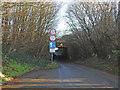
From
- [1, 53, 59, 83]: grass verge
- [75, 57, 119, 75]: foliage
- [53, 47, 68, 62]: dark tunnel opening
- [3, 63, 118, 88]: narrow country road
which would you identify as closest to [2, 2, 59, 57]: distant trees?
[1, 53, 59, 83]: grass verge

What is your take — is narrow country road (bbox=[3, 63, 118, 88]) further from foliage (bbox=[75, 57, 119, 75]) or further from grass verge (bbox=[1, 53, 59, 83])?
foliage (bbox=[75, 57, 119, 75])

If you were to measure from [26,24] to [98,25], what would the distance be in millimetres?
8765

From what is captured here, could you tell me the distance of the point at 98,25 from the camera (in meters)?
16.5

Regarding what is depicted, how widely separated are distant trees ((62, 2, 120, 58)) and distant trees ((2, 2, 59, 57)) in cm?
491

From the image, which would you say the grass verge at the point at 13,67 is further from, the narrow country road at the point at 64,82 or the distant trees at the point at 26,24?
the distant trees at the point at 26,24

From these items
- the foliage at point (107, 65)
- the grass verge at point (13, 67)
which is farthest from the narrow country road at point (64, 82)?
the foliage at point (107, 65)

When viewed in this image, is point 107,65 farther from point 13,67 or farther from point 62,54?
point 62,54

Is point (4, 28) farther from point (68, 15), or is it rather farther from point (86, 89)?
point (68, 15)

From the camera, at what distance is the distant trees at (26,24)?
8.37 m

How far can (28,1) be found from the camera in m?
10.0

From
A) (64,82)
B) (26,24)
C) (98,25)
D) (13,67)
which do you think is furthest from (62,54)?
(64,82)

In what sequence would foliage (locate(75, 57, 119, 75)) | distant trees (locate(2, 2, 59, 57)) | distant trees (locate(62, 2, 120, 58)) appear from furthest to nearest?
distant trees (locate(62, 2, 120, 58)) < foliage (locate(75, 57, 119, 75)) < distant trees (locate(2, 2, 59, 57))

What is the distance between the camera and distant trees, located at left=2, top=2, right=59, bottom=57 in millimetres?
8366

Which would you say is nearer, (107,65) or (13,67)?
(13,67)
